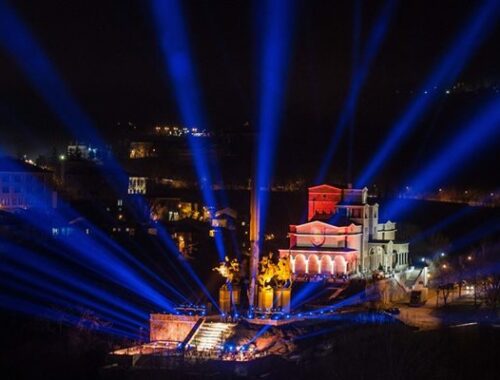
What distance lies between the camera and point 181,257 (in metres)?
34.0

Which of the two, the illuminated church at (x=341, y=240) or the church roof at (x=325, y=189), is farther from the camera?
the church roof at (x=325, y=189)

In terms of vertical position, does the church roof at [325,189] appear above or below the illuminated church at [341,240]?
above

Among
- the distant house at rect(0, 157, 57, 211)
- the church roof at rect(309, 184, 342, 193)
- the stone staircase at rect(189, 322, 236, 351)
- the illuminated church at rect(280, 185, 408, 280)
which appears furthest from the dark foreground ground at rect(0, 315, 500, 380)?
the distant house at rect(0, 157, 57, 211)

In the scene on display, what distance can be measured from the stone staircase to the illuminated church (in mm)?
6704

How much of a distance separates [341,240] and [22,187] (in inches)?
620

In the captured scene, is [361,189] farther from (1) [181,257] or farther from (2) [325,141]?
(2) [325,141]

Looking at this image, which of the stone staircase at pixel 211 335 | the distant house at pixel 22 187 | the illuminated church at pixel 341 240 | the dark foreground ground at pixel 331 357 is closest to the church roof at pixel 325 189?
the illuminated church at pixel 341 240

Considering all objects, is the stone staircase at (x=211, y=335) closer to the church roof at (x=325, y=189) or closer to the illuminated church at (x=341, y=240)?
the illuminated church at (x=341, y=240)

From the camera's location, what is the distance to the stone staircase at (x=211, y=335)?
75.5ft

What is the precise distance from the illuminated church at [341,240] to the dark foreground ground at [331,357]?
7679mm

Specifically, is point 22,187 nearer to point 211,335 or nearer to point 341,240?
point 341,240

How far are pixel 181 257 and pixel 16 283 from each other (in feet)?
22.0

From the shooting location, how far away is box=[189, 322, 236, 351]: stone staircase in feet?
75.5

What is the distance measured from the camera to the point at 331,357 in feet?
67.2
